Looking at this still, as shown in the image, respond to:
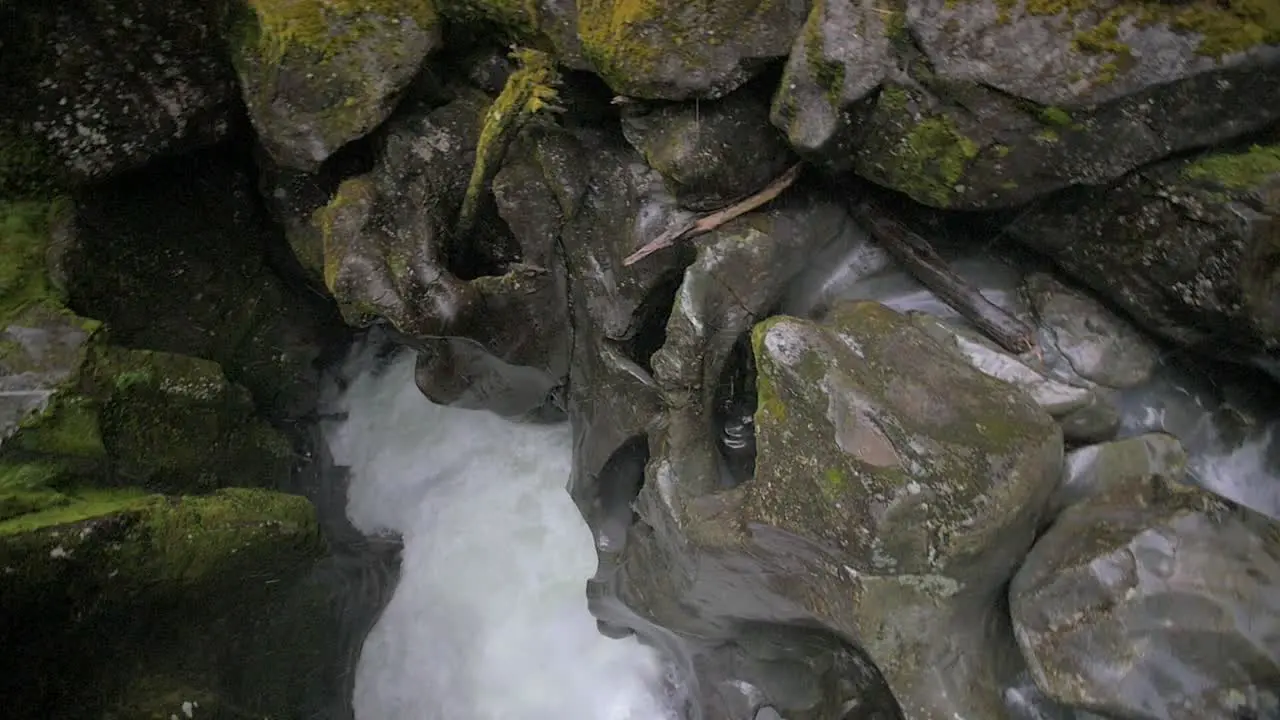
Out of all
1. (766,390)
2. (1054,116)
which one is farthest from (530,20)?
(1054,116)

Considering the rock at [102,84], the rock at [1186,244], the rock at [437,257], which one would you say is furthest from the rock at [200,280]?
the rock at [1186,244]

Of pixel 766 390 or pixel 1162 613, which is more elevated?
pixel 766 390

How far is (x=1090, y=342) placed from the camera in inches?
138

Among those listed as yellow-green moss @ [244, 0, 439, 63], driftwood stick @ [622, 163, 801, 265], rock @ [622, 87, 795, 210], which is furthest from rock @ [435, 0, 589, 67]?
driftwood stick @ [622, 163, 801, 265]

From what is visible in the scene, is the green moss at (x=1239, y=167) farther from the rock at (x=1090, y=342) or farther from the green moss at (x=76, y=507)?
the green moss at (x=76, y=507)

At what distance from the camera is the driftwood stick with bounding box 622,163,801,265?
12.9ft

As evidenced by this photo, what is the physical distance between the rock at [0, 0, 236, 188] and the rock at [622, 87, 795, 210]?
2.47 metres

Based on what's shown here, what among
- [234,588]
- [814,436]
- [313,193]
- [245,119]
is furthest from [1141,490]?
[245,119]

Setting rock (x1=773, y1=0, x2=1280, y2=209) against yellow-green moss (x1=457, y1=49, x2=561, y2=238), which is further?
yellow-green moss (x1=457, y1=49, x2=561, y2=238)

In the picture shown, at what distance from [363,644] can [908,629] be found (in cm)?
403

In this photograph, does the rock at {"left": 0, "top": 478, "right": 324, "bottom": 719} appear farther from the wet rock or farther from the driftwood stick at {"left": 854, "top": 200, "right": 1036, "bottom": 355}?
the wet rock

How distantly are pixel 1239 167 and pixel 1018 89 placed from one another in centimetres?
84

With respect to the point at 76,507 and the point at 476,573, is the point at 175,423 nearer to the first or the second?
the point at 76,507

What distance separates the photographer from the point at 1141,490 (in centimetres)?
309
